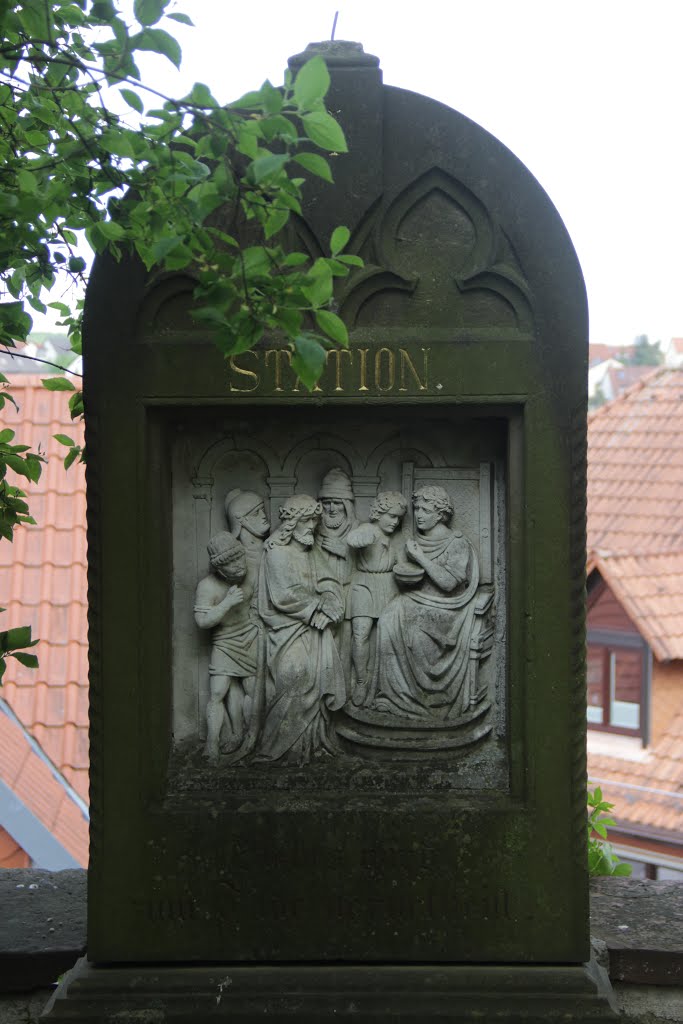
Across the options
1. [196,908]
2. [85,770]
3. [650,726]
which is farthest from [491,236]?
[650,726]

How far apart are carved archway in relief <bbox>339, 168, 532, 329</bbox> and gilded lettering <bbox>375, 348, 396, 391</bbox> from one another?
0.10 metres

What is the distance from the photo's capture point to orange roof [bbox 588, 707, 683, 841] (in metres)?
11.4

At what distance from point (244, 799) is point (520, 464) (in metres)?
1.44

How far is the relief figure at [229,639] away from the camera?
4758mm

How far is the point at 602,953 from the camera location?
4.97 m

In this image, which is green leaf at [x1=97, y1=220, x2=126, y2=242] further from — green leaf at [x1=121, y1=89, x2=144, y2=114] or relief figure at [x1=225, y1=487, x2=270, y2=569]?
relief figure at [x1=225, y1=487, x2=270, y2=569]

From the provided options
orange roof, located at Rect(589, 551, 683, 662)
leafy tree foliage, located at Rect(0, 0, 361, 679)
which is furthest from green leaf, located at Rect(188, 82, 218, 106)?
orange roof, located at Rect(589, 551, 683, 662)

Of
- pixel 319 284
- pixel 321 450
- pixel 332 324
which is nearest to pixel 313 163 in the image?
pixel 319 284

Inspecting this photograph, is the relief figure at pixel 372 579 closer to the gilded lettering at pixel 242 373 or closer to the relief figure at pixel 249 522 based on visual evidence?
the relief figure at pixel 249 522

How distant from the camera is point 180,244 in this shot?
3.74 metres

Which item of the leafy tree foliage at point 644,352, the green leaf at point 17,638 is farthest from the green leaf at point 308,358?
the leafy tree foliage at point 644,352

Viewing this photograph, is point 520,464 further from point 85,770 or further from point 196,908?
point 85,770

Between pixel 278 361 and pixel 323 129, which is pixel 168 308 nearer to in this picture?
pixel 278 361

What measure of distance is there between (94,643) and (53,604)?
4177mm
